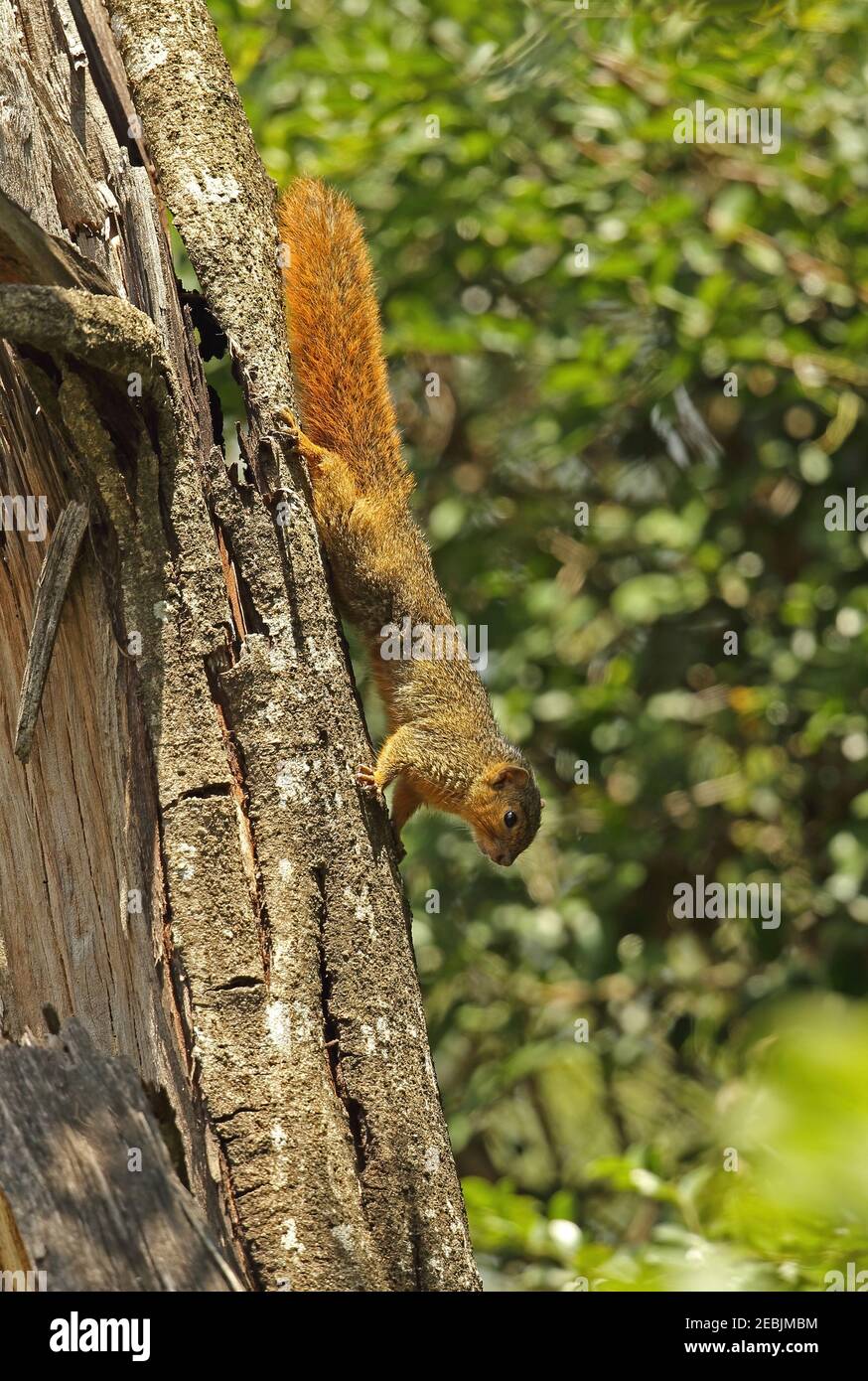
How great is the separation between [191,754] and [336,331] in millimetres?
1476

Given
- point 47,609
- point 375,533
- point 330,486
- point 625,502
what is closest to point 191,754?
point 47,609

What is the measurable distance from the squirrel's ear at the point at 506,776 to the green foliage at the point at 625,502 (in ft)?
1.77

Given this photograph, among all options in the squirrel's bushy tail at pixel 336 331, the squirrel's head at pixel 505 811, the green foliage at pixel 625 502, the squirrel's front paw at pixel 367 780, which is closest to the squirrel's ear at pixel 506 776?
the squirrel's head at pixel 505 811

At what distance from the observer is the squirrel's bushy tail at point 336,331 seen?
3.34 meters

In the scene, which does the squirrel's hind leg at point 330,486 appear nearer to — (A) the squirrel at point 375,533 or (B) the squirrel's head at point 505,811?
(A) the squirrel at point 375,533

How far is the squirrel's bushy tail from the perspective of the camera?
334 cm

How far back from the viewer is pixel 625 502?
555 cm

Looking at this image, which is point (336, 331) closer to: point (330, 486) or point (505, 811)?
point (330, 486)

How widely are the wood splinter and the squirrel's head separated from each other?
1.91 m

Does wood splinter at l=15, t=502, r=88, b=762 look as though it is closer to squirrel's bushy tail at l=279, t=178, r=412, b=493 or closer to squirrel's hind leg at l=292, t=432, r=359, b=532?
squirrel's hind leg at l=292, t=432, r=359, b=532

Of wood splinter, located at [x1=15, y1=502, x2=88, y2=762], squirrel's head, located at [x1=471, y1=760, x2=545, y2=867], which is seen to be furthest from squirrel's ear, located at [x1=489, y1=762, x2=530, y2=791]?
wood splinter, located at [x1=15, y1=502, x2=88, y2=762]

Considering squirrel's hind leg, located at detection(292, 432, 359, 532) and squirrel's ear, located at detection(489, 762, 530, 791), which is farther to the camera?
squirrel's ear, located at detection(489, 762, 530, 791)

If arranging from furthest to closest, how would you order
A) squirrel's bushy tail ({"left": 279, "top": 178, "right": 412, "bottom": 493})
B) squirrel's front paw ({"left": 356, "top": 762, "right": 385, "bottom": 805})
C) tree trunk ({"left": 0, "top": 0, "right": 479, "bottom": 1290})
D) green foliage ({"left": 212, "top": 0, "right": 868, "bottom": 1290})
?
green foliage ({"left": 212, "top": 0, "right": 868, "bottom": 1290}) < squirrel's bushy tail ({"left": 279, "top": 178, "right": 412, "bottom": 493}) < squirrel's front paw ({"left": 356, "top": 762, "right": 385, "bottom": 805}) < tree trunk ({"left": 0, "top": 0, "right": 479, "bottom": 1290})

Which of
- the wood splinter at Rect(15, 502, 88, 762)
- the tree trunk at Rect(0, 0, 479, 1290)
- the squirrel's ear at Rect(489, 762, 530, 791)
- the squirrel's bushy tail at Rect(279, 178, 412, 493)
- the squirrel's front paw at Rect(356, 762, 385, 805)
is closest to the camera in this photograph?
the tree trunk at Rect(0, 0, 479, 1290)
